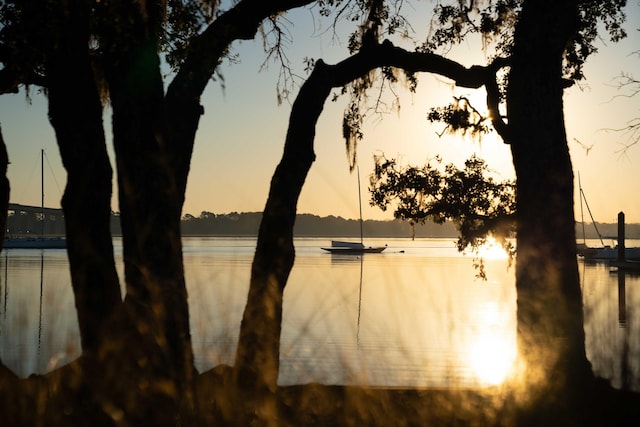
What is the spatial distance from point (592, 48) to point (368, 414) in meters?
6.22

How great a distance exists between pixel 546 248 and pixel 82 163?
3.99 m

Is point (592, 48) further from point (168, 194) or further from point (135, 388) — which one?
point (135, 388)

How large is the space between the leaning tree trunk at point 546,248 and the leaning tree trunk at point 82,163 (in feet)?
11.6

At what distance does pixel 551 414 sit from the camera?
18.9 feet

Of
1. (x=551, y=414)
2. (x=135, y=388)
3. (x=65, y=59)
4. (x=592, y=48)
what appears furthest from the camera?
(x=592, y=48)

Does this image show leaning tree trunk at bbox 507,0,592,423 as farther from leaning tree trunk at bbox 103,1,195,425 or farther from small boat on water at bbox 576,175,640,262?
small boat on water at bbox 576,175,640,262

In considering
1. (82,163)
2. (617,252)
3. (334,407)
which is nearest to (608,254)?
(617,252)

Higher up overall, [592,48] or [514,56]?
[592,48]

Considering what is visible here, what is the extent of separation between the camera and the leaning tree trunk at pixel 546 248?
5891 mm

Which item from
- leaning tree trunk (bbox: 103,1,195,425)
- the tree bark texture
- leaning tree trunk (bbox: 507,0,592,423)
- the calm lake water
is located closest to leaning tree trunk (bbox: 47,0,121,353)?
the calm lake water

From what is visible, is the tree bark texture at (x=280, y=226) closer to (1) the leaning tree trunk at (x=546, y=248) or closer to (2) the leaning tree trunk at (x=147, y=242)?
(2) the leaning tree trunk at (x=147, y=242)

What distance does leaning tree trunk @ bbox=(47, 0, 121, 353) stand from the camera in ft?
21.3

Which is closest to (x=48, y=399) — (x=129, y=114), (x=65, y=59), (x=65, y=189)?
(x=65, y=189)

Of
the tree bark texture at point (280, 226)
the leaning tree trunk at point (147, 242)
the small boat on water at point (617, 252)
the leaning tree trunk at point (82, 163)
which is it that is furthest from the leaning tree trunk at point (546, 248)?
the small boat on water at point (617, 252)
